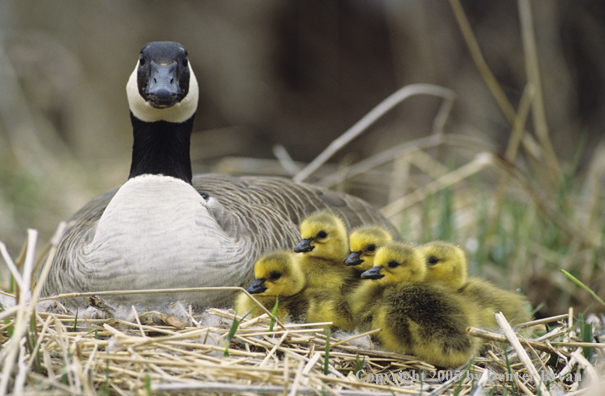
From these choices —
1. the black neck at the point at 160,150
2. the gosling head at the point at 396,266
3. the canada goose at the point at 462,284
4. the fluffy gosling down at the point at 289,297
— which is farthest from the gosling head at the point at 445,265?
the black neck at the point at 160,150

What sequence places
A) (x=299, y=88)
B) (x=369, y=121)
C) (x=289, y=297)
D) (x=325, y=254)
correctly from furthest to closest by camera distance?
(x=299, y=88), (x=369, y=121), (x=325, y=254), (x=289, y=297)

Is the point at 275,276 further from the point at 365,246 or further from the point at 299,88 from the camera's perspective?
the point at 299,88

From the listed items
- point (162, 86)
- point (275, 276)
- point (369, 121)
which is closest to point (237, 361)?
point (275, 276)

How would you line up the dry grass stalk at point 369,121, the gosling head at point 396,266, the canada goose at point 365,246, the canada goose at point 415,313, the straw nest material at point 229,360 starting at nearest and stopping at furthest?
the straw nest material at point 229,360, the canada goose at point 415,313, the gosling head at point 396,266, the canada goose at point 365,246, the dry grass stalk at point 369,121

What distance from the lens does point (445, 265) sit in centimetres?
276

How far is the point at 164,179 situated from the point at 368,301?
1214mm

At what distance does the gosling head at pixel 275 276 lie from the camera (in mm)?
2611

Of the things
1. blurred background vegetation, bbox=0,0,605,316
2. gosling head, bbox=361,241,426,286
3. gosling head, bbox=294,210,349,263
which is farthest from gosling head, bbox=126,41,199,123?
blurred background vegetation, bbox=0,0,605,316

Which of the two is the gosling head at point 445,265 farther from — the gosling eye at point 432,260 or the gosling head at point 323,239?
the gosling head at point 323,239

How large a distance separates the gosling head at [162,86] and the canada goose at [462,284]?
1408mm

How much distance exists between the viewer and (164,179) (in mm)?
3094

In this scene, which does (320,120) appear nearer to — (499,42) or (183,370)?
(499,42)

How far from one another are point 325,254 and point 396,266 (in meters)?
0.42

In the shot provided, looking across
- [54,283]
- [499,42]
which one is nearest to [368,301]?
[54,283]
